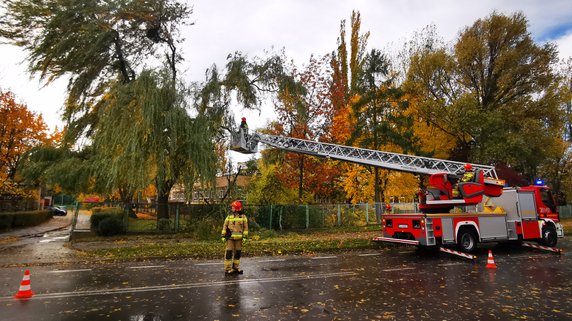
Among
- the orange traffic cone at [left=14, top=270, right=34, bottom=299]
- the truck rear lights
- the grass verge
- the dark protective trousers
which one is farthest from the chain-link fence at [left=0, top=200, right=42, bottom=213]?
the truck rear lights

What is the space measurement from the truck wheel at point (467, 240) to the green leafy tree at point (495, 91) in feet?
44.4

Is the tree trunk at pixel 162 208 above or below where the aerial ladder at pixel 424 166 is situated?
below

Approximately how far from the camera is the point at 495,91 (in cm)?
2752

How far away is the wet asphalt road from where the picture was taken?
5.72 metres

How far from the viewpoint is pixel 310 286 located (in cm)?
760

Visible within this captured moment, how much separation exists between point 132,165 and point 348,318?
1184cm

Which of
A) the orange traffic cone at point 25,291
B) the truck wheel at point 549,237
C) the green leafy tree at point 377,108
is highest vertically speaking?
the green leafy tree at point 377,108

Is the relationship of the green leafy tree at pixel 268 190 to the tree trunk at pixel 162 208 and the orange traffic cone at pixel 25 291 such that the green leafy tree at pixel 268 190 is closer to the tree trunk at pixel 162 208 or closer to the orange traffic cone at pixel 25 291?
the tree trunk at pixel 162 208

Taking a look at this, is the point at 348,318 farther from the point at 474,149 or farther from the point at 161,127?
the point at 474,149

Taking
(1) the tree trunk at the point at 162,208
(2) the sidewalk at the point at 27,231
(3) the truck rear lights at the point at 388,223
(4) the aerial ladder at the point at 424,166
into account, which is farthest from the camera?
(2) the sidewalk at the point at 27,231

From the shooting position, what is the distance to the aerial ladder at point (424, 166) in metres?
12.5

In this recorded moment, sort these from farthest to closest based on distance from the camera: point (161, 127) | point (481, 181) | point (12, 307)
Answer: point (161, 127) → point (481, 181) → point (12, 307)

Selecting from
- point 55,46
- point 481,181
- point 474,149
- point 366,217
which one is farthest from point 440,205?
point 55,46

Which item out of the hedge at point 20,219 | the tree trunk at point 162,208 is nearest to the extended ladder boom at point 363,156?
the tree trunk at point 162,208
